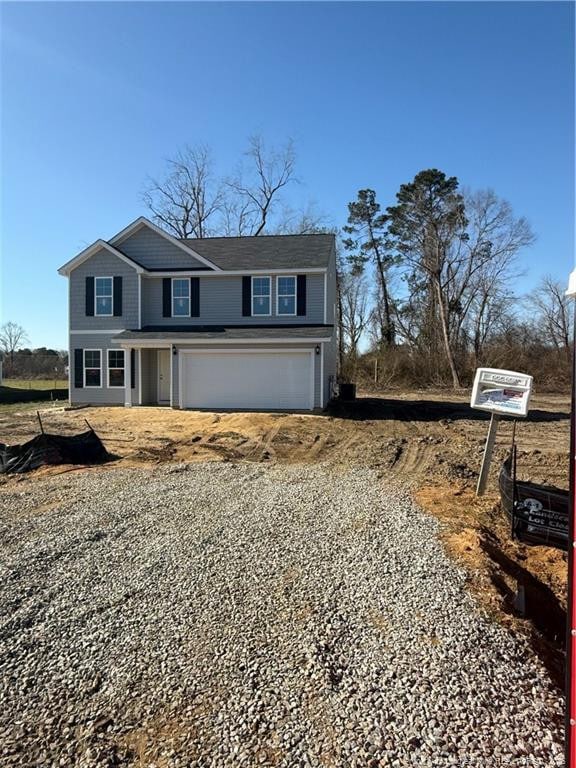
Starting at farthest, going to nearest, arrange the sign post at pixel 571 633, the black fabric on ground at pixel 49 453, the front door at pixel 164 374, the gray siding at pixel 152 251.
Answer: the front door at pixel 164 374 → the gray siding at pixel 152 251 → the black fabric on ground at pixel 49 453 → the sign post at pixel 571 633

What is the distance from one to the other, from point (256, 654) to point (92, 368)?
17.4 metres

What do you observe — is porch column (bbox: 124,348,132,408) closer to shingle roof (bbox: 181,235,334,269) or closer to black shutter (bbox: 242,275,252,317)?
black shutter (bbox: 242,275,252,317)

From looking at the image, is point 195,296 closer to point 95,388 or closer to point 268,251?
point 268,251

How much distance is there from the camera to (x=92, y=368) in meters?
18.4

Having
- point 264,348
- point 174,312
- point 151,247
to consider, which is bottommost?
point 264,348

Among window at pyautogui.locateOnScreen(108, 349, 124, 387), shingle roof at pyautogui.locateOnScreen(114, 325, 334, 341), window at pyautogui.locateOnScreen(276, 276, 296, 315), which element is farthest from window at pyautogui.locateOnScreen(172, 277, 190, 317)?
window at pyautogui.locateOnScreen(276, 276, 296, 315)

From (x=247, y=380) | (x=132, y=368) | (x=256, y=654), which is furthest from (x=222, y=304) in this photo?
(x=256, y=654)

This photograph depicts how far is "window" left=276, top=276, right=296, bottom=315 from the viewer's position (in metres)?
17.9

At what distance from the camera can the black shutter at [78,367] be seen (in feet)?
60.3

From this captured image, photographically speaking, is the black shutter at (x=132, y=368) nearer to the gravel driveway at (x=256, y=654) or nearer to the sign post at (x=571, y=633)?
the gravel driveway at (x=256, y=654)

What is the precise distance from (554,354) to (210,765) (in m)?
32.6

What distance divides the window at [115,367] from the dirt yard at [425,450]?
1.55 metres

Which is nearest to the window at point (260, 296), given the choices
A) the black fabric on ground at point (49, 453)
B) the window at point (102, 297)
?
the window at point (102, 297)

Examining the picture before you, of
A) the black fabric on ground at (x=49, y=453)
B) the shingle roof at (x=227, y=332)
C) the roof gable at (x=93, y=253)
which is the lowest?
the black fabric on ground at (x=49, y=453)
